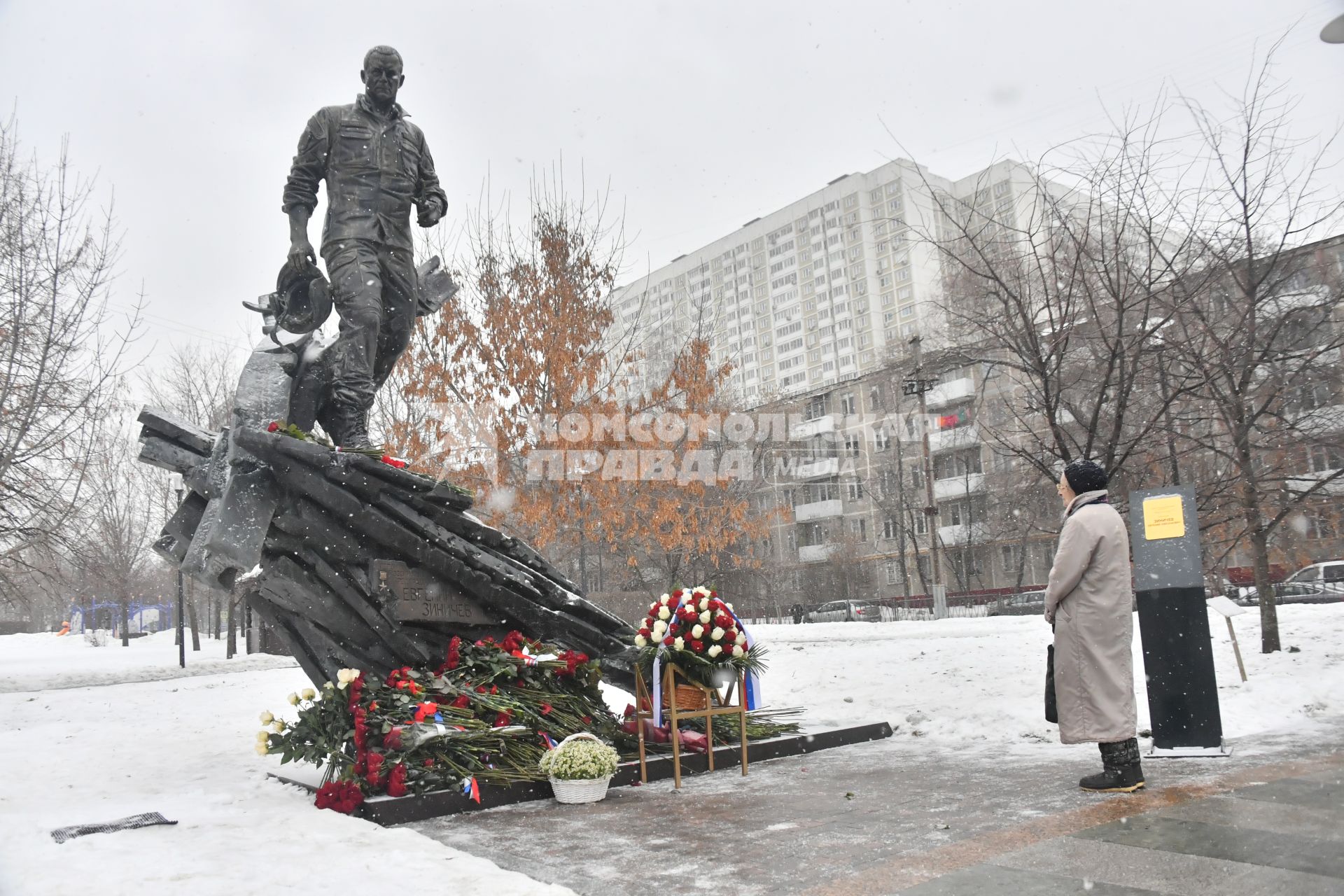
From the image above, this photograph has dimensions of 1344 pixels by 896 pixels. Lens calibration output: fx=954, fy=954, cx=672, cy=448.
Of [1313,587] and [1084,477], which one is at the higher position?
[1084,477]

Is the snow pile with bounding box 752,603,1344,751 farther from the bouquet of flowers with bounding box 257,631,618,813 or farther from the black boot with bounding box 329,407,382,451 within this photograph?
the black boot with bounding box 329,407,382,451

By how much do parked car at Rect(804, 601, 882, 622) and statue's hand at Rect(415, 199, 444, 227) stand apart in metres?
24.6

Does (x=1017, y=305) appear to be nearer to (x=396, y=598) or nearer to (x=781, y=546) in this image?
(x=396, y=598)

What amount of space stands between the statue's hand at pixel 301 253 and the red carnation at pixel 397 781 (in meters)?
3.69

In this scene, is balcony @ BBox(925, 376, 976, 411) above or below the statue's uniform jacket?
above

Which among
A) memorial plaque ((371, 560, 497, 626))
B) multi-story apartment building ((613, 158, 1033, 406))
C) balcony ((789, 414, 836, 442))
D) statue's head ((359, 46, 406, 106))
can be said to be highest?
multi-story apartment building ((613, 158, 1033, 406))

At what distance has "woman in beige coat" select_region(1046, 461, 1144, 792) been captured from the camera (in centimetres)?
493

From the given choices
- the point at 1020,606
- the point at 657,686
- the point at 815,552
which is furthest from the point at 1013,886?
the point at 815,552

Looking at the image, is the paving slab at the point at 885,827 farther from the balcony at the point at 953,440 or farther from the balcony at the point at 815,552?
the balcony at the point at 815,552

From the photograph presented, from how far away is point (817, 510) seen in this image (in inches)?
1689

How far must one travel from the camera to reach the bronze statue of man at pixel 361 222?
6.85 metres

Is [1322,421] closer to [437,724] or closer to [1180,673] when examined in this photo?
[1180,673]

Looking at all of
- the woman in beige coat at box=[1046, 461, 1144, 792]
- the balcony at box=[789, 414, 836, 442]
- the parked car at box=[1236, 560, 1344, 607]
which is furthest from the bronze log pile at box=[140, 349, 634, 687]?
the balcony at box=[789, 414, 836, 442]

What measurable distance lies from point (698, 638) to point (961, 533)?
35793 mm
